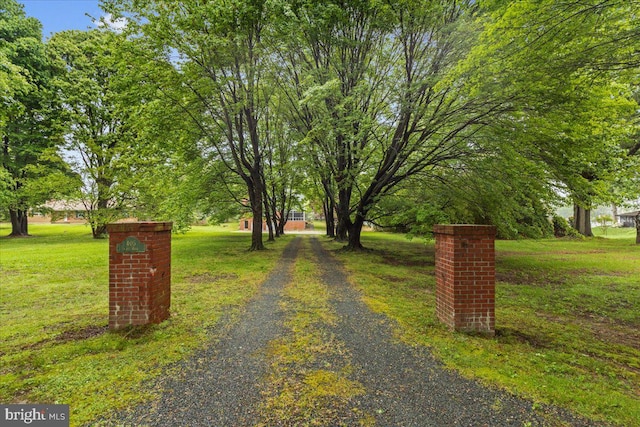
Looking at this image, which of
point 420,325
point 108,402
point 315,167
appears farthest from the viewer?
point 315,167

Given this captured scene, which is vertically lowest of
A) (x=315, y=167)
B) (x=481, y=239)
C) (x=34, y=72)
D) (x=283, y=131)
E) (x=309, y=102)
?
(x=481, y=239)

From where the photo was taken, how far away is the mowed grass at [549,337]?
2566 millimetres

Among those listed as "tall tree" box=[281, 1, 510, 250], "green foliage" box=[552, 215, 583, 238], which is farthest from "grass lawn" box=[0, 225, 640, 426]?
"tall tree" box=[281, 1, 510, 250]

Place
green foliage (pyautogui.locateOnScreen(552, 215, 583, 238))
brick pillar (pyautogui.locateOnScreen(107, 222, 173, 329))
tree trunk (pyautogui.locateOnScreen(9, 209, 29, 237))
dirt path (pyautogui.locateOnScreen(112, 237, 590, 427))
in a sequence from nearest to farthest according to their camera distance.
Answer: dirt path (pyautogui.locateOnScreen(112, 237, 590, 427)) → brick pillar (pyautogui.locateOnScreen(107, 222, 173, 329)) → green foliage (pyautogui.locateOnScreen(552, 215, 583, 238)) → tree trunk (pyautogui.locateOnScreen(9, 209, 29, 237))

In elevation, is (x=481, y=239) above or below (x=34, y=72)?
below

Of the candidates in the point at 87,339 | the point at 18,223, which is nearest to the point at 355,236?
the point at 87,339

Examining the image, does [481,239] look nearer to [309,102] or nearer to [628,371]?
[628,371]

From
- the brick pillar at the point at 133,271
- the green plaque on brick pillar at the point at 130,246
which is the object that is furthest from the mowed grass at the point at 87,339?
the green plaque on brick pillar at the point at 130,246

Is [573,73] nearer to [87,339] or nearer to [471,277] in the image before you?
[471,277]

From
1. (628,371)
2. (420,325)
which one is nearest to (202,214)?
(420,325)

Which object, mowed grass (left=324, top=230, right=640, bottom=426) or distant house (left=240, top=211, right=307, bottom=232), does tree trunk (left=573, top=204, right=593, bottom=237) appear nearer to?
mowed grass (left=324, top=230, right=640, bottom=426)

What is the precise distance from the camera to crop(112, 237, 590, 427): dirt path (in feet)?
7.18

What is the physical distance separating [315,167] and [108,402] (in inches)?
474

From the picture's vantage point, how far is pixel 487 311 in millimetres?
3875
